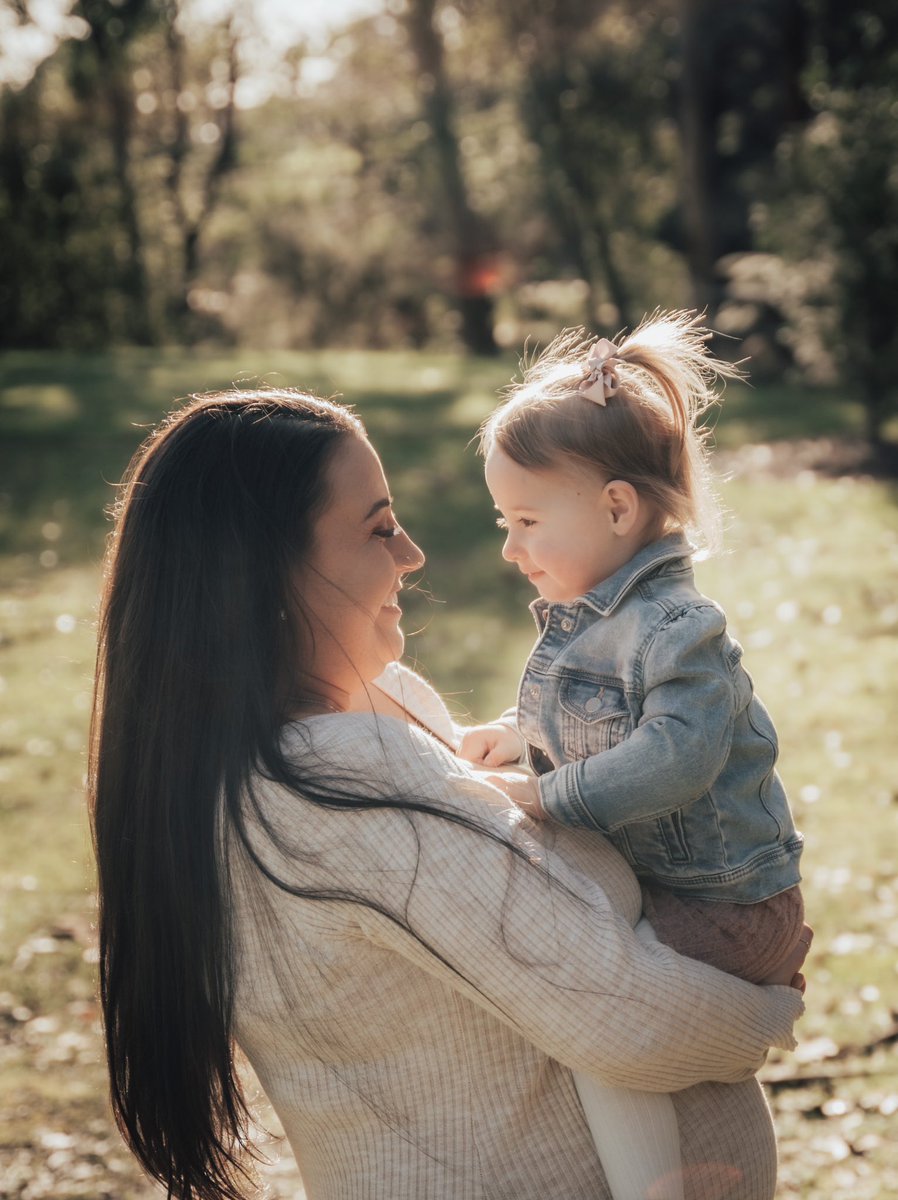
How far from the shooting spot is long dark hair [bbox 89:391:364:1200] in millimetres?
1792

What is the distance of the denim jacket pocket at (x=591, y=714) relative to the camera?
7.21 feet

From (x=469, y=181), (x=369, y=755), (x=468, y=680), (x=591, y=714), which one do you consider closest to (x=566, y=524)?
(x=591, y=714)

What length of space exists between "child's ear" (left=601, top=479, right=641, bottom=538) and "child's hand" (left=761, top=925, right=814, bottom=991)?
2.57 ft

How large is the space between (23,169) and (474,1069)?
2352 cm

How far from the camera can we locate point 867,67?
15281 millimetres

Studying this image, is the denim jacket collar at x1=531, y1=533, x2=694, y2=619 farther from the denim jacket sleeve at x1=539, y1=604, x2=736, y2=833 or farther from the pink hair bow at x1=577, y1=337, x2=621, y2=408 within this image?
the pink hair bow at x1=577, y1=337, x2=621, y2=408

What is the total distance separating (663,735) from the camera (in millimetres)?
2027

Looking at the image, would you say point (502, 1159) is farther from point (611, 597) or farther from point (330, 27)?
point (330, 27)

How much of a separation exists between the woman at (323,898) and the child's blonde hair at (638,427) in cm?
46

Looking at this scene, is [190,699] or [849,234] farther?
[849,234]

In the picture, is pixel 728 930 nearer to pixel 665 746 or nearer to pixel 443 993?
pixel 665 746

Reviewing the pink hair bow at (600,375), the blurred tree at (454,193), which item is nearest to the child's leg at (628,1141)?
the pink hair bow at (600,375)

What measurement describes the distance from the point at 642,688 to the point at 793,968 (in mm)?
541

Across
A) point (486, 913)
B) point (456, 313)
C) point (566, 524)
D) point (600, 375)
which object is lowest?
point (456, 313)
